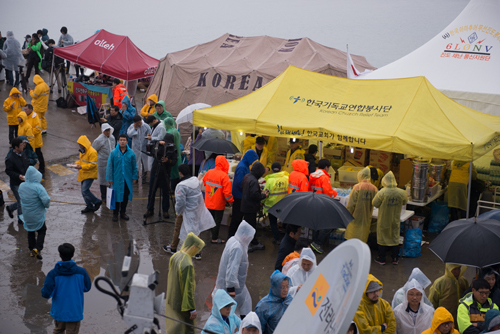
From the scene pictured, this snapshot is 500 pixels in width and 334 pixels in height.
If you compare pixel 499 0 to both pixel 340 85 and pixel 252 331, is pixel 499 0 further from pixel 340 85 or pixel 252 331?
pixel 252 331

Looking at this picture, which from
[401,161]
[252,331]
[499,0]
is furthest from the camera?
[499,0]

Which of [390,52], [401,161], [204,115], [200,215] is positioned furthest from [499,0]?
[390,52]

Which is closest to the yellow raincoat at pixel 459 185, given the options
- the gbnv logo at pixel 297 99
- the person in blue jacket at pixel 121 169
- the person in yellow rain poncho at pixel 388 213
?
the person in yellow rain poncho at pixel 388 213

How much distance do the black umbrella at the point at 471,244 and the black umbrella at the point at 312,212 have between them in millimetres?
1376

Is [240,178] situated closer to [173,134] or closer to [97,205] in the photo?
[173,134]

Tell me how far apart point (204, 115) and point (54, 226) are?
3.63 meters

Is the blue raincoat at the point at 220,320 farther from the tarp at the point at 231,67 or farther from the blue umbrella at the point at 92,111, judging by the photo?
the blue umbrella at the point at 92,111

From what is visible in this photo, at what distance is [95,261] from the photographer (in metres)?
8.12

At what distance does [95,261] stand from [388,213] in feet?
16.1

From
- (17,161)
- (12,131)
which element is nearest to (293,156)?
(17,161)

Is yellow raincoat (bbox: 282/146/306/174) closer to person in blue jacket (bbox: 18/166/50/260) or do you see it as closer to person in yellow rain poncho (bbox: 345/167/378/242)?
person in yellow rain poncho (bbox: 345/167/378/242)

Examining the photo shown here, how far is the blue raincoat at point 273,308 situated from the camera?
502 centimetres

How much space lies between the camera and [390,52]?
35.5 metres

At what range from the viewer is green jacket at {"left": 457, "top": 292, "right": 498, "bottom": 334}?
5.10 meters
